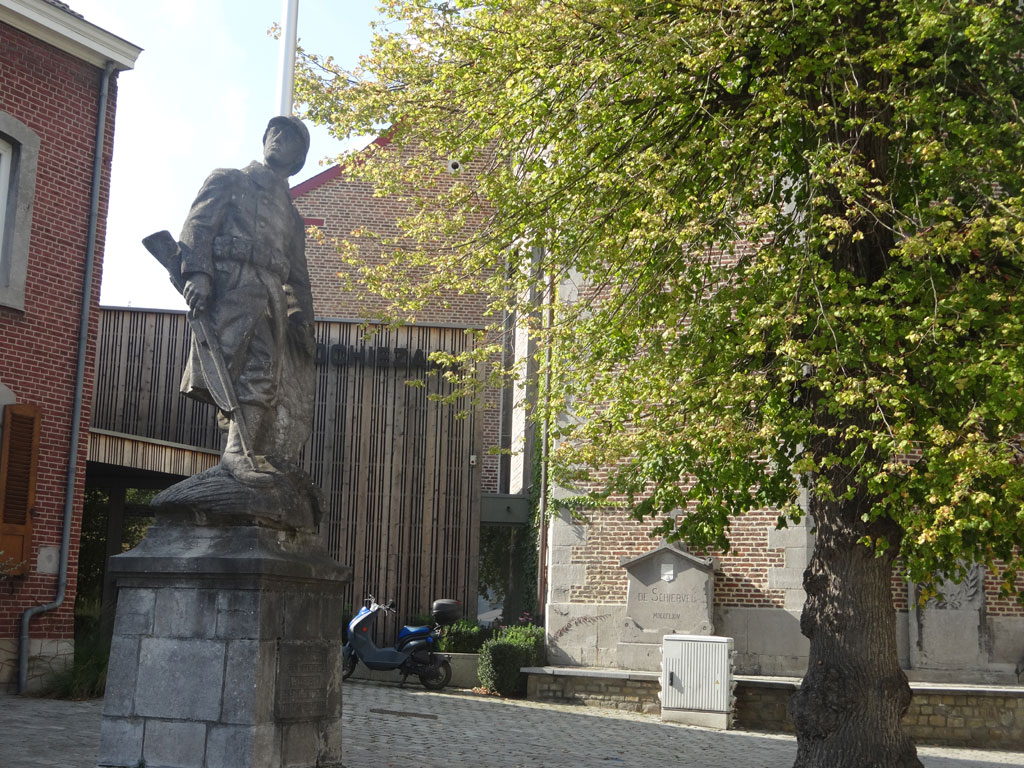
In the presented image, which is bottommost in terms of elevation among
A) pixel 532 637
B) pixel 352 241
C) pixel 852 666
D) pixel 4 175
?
pixel 532 637

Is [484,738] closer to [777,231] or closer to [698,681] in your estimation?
[698,681]

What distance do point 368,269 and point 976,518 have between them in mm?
6253

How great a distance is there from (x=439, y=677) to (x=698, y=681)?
3.88 meters

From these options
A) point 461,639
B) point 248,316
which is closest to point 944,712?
point 461,639

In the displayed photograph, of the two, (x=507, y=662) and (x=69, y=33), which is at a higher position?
(x=69, y=33)

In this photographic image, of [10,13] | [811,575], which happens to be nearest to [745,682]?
[811,575]

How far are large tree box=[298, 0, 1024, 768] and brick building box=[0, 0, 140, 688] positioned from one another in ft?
16.8

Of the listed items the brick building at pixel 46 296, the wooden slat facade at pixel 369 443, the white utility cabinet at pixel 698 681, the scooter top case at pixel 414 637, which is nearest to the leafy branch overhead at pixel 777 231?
the white utility cabinet at pixel 698 681

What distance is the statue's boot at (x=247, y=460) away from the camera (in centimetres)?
655

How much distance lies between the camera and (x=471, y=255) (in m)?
9.97

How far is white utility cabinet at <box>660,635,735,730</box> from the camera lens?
1303 cm

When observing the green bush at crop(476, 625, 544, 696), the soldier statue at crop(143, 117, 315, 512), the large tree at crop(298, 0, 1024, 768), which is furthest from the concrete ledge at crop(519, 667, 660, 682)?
the soldier statue at crop(143, 117, 315, 512)

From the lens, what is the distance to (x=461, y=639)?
15.7 meters

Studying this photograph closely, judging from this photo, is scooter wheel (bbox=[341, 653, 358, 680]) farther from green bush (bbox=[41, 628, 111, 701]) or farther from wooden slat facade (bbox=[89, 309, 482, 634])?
green bush (bbox=[41, 628, 111, 701])
